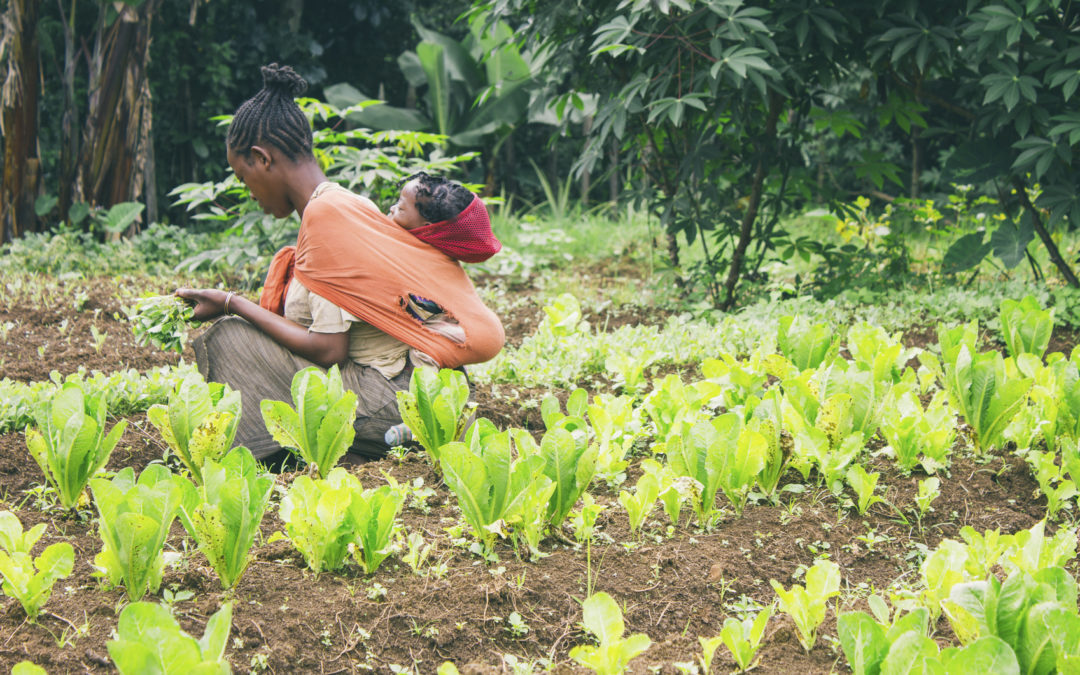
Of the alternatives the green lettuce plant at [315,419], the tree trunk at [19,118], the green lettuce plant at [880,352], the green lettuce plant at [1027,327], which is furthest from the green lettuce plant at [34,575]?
the tree trunk at [19,118]

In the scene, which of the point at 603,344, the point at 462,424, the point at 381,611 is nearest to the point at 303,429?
the point at 462,424

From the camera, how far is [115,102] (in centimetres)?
689

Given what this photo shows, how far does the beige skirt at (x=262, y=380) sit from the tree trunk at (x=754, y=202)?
2733 mm

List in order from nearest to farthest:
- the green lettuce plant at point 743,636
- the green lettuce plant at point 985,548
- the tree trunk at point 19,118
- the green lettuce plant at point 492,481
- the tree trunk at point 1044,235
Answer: the green lettuce plant at point 743,636, the green lettuce plant at point 985,548, the green lettuce plant at point 492,481, the tree trunk at point 1044,235, the tree trunk at point 19,118

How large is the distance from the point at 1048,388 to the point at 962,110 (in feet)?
9.33

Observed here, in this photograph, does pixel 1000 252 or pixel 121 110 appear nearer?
pixel 1000 252

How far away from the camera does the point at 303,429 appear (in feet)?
7.20

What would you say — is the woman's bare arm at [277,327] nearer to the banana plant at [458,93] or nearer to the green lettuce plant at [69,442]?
the green lettuce plant at [69,442]

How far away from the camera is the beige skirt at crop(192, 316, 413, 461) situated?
262 centimetres

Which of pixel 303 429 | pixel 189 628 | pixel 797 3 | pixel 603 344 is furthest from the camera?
pixel 797 3

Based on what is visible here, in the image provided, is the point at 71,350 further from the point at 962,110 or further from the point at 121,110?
the point at 962,110

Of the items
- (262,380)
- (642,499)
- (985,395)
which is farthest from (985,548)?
(262,380)

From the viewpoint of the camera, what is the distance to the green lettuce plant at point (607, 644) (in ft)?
4.62

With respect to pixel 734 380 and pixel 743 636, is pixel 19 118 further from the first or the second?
pixel 743 636
